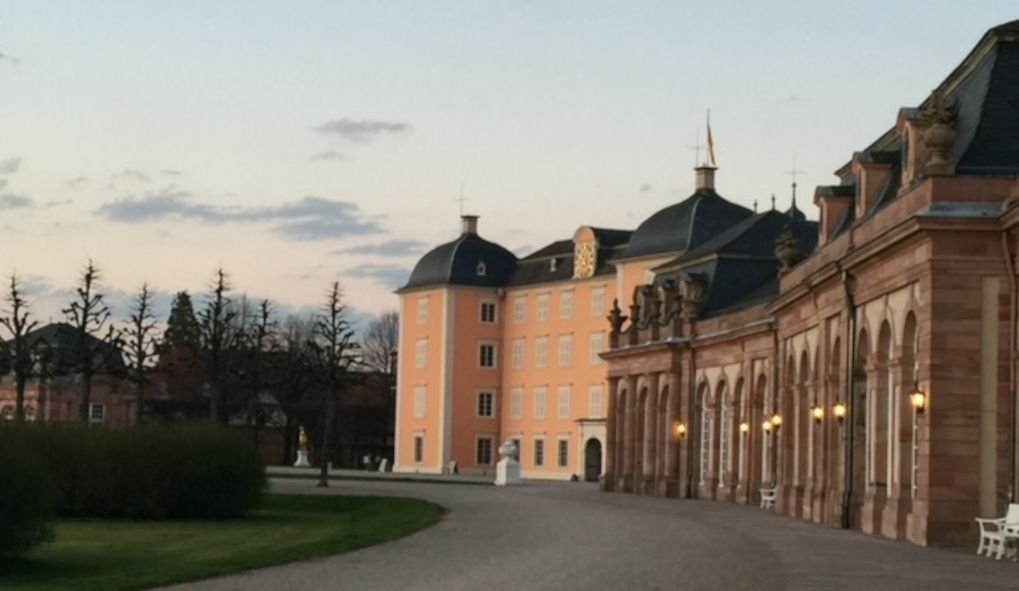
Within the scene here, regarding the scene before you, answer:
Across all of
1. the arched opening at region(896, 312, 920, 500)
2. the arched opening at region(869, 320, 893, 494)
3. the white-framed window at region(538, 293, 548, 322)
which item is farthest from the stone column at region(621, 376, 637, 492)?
the white-framed window at region(538, 293, 548, 322)

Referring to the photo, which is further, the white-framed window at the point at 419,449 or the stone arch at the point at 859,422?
the white-framed window at the point at 419,449

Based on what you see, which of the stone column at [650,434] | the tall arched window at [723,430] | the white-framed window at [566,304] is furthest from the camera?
the white-framed window at [566,304]

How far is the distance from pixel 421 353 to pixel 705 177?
25.8 meters

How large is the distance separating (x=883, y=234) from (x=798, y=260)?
52.6 feet

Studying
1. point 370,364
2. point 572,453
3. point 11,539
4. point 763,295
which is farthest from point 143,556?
point 370,364

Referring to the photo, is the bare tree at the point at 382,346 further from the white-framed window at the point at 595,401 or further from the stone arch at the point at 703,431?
the stone arch at the point at 703,431

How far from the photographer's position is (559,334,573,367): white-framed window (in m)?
109

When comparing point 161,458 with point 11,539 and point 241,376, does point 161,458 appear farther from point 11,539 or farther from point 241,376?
point 241,376

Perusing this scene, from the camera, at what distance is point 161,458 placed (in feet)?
164

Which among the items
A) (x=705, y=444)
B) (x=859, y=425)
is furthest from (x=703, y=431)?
(x=859, y=425)

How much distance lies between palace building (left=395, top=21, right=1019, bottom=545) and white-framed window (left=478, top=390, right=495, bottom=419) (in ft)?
29.1

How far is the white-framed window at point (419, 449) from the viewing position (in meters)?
114

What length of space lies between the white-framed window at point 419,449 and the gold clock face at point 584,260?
45.3 ft

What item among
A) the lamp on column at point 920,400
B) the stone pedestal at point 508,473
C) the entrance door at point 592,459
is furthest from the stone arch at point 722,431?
the entrance door at point 592,459
